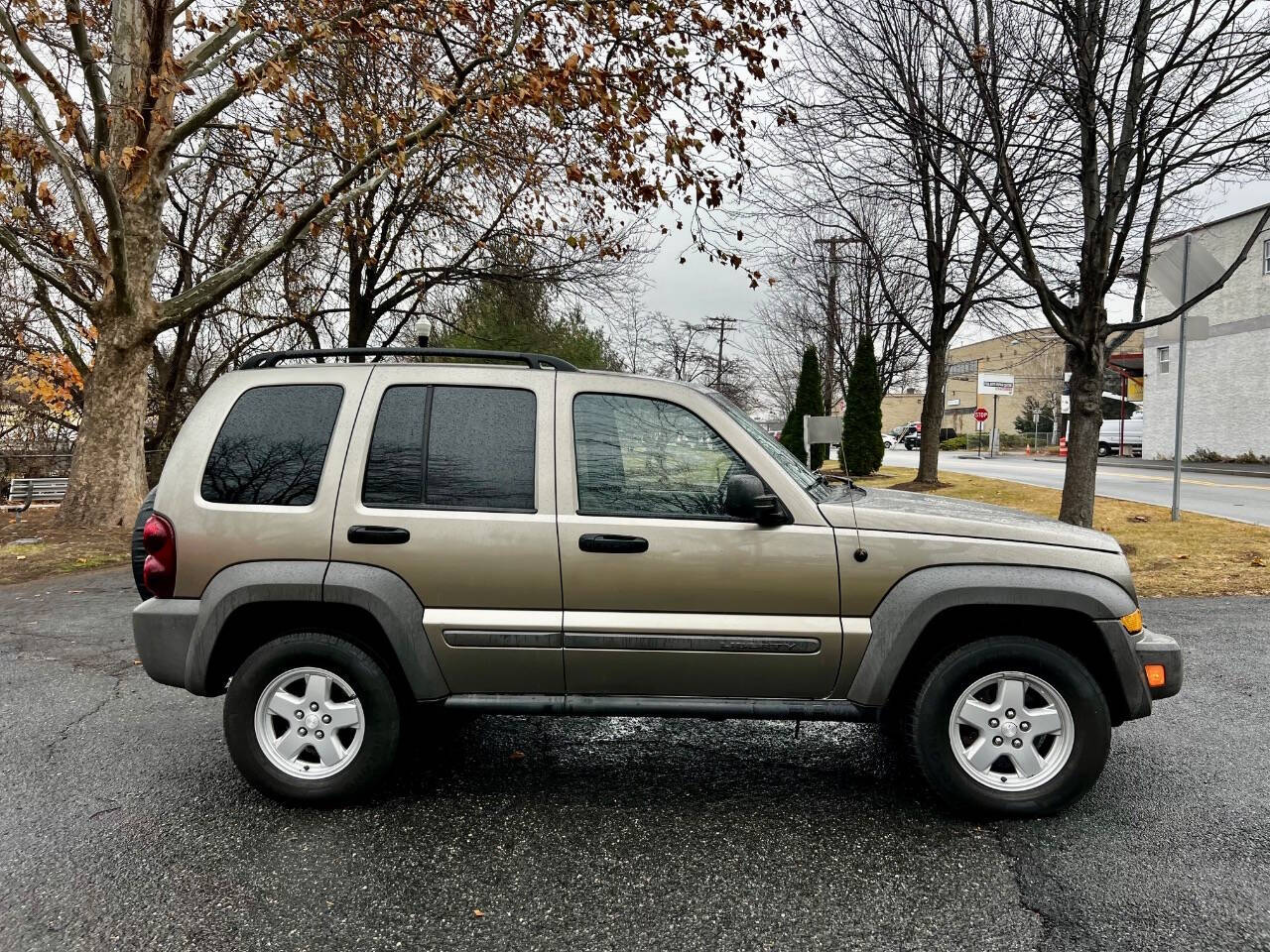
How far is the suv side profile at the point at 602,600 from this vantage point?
10.1 ft

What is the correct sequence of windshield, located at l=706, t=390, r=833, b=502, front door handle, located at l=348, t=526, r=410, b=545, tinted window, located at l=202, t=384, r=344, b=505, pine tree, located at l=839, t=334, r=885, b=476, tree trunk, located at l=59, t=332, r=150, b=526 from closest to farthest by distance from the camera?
front door handle, located at l=348, t=526, r=410, b=545 < tinted window, located at l=202, t=384, r=344, b=505 < windshield, located at l=706, t=390, r=833, b=502 < tree trunk, located at l=59, t=332, r=150, b=526 < pine tree, located at l=839, t=334, r=885, b=476

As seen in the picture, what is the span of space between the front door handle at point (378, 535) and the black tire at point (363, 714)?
445 millimetres

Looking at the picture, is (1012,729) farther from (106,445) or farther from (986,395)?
(986,395)

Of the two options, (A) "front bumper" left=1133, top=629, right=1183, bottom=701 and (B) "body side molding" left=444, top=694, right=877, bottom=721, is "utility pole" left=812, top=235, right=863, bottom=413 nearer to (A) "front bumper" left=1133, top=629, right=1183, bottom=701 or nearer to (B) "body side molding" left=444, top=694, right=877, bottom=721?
(A) "front bumper" left=1133, top=629, right=1183, bottom=701

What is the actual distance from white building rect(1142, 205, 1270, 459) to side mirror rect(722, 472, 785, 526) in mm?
32961

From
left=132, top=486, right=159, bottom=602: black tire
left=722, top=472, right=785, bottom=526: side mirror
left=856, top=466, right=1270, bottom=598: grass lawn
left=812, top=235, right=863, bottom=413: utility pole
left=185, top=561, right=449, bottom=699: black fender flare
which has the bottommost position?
left=856, top=466, right=1270, bottom=598: grass lawn

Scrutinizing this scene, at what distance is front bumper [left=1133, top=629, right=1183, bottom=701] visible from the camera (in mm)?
3092

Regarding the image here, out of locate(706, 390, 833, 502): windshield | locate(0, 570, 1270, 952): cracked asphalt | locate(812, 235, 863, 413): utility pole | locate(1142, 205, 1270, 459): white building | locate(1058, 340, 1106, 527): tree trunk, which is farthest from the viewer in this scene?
locate(1142, 205, 1270, 459): white building

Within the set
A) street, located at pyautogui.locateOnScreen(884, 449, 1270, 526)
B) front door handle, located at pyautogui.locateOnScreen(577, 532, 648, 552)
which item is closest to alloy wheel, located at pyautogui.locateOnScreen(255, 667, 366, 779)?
front door handle, located at pyautogui.locateOnScreen(577, 532, 648, 552)

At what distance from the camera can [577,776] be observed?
3.53 m

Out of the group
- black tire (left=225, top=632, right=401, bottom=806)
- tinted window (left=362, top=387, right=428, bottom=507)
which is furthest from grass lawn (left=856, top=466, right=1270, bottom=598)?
black tire (left=225, top=632, right=401, bottom=806)

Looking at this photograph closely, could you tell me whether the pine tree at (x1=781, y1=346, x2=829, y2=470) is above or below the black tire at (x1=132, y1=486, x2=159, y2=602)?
above

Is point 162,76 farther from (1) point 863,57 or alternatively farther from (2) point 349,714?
(2) point 349,714

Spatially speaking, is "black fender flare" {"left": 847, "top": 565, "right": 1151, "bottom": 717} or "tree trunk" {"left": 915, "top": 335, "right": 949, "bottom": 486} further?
"tree trunk" {"left": 915, "top": 335, "right": 949, "bottom": 486}
